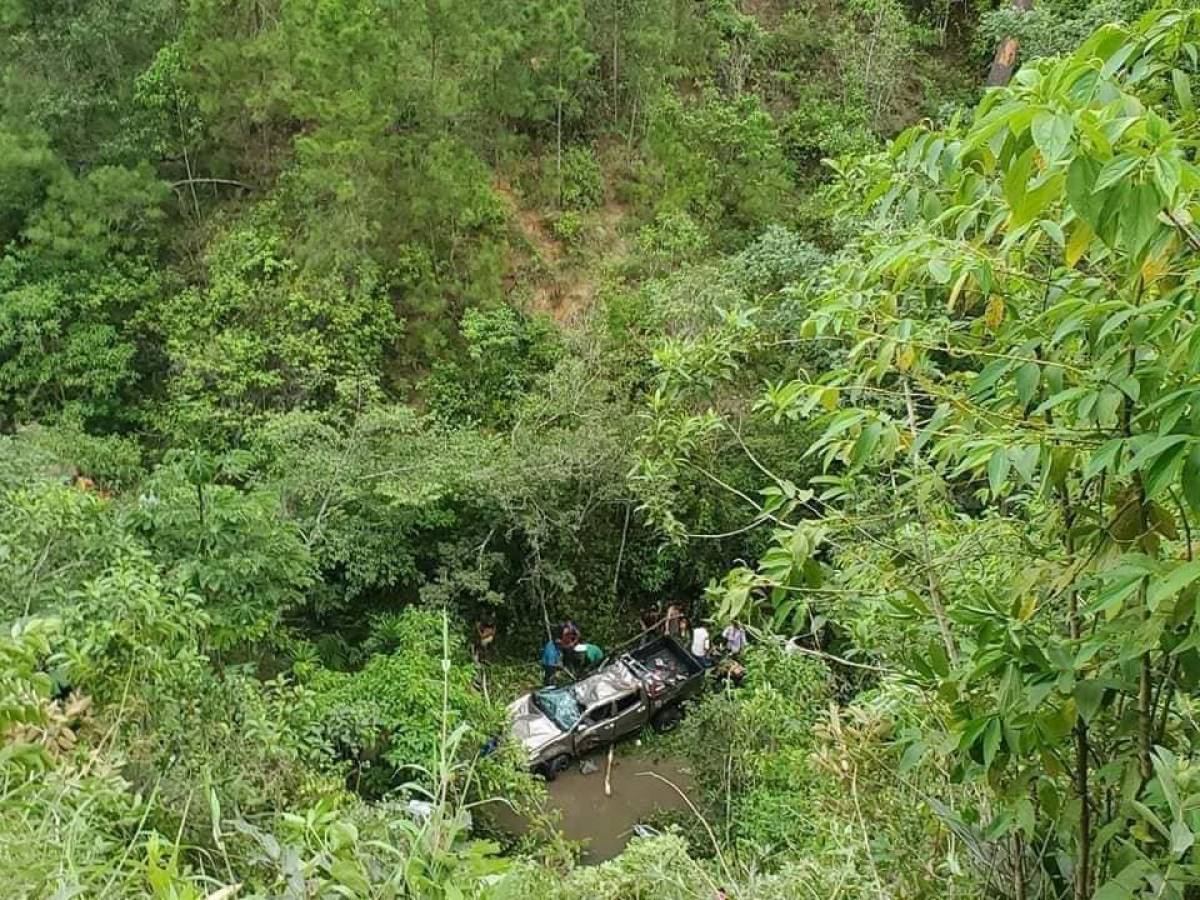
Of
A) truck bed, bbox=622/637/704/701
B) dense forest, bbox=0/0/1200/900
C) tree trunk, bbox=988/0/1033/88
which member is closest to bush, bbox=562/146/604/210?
dense forest, bbox=0/0/1200/900

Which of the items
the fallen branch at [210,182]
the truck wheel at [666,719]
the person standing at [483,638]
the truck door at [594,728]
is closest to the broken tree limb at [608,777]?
the truck door at [594,728]

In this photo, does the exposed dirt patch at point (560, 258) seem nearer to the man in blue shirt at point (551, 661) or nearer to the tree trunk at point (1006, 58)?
the man in blue shirt at point (551, 661)

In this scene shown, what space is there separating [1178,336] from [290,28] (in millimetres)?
10557

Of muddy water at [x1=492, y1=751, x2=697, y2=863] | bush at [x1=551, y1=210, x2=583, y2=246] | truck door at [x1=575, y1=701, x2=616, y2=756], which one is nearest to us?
muddy water at [x1=492, y1=751, x2=697, y2=863]

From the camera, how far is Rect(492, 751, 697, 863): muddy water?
729 centimetres

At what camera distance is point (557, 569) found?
9.23 m

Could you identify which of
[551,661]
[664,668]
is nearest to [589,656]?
[551,661]

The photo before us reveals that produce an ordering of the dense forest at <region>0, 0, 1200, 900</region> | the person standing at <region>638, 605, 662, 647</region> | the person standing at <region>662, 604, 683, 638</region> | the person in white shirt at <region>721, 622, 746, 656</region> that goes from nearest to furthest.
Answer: the dense forest at <region>0, 0, 1200, 900</region> → the person in white shirt at <region>721, 622, 746, 656</region> → the person standing at <region>662, 604, 683, 638</region> → the person standing at <region>638, 605, 662, 647</region>

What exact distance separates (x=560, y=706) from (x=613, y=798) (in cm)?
84

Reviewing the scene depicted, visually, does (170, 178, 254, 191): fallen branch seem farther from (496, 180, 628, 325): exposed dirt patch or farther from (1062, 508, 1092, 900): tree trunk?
(1062, 508, 1092, 900): tree trunk

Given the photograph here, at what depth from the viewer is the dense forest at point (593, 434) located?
148cm

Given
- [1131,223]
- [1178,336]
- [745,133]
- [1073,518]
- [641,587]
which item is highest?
[1131,223]

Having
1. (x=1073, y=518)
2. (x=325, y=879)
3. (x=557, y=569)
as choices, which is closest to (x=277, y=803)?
(x=325, y=879)

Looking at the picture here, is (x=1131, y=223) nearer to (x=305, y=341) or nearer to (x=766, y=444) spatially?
(x=766, y=444)
